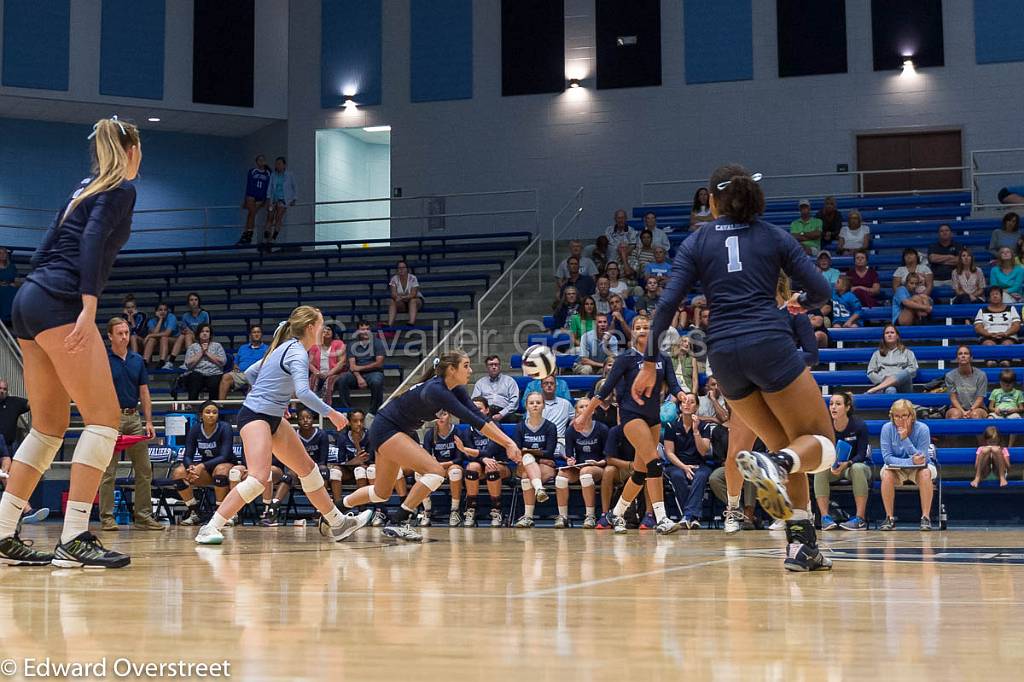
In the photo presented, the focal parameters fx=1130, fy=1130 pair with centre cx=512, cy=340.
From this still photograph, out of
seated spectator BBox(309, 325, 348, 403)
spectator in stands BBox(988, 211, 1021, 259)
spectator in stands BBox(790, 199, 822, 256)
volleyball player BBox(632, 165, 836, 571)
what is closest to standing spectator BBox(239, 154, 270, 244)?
seated spectator BBox(309, 325, 348, 403)

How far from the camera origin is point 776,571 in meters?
5.33

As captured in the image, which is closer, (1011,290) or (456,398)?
(456,398)

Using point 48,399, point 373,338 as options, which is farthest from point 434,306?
point 48,399

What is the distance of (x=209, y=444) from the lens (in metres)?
13.1

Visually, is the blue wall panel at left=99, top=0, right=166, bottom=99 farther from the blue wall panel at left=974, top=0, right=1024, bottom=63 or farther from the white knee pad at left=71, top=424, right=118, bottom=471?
the white knee pad at left=71, top=424, right=118, bottom=471

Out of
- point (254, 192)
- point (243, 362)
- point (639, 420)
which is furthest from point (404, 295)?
point (639, 420)

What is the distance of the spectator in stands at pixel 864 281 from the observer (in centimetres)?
1570

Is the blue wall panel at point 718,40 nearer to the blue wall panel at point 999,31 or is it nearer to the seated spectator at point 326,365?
the blue wall panel at point 999,31

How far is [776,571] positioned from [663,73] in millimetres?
17658

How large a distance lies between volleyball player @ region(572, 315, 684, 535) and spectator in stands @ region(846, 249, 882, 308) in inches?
268

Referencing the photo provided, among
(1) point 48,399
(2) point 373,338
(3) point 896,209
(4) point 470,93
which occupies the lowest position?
(1) point 48,399

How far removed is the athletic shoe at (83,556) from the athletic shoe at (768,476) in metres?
2.95

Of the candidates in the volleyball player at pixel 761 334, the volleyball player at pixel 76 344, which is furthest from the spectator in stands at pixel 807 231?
the volleyball player at pixel 76 344

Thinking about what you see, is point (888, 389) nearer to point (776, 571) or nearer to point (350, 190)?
point (776, 571)
